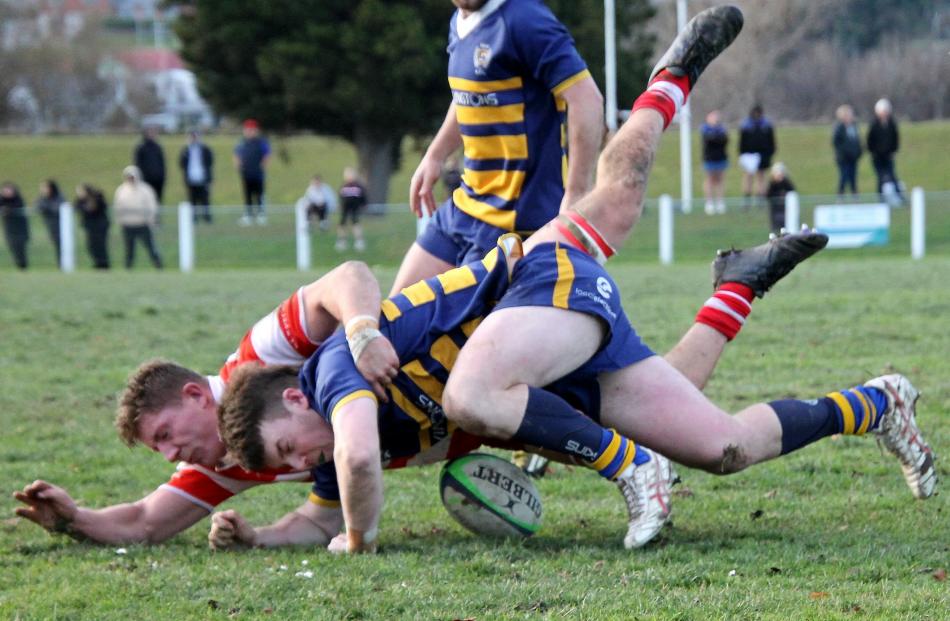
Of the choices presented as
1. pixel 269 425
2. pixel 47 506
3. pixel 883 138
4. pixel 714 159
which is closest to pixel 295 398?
pixel 269 425

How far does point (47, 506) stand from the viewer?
496cm

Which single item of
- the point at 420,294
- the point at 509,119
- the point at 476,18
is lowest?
the point at 420,294

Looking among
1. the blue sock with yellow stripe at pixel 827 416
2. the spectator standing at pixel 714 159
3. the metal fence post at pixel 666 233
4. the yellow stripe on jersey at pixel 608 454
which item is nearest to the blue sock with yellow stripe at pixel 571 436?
the yellow stripe on jersey at pixel 608 454

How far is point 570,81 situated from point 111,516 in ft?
7.93

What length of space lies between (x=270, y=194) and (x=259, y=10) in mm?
11648

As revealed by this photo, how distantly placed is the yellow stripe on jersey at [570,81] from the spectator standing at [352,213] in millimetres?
17866

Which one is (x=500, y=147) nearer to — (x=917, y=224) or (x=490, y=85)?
(x=490, y=85)

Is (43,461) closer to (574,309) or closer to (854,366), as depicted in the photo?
(574,309)

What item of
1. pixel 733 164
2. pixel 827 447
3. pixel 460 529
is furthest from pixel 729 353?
pixel 733 164

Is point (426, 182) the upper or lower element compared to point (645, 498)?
upper

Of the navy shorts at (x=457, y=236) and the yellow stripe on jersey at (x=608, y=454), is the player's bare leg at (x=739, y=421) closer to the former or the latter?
the yellow stripe on jersey at (x=608, y=454)

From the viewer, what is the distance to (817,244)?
546cm

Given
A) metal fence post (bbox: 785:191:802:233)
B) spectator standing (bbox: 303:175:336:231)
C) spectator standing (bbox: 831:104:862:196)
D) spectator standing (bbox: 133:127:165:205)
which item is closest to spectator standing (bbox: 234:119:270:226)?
spectator standing (bbox: 133:127:165:205)

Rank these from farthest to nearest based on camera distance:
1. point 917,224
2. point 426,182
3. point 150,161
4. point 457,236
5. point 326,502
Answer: point 150,161 < point 917,224 < point 426,182 < point 457,236 < point 326,502
